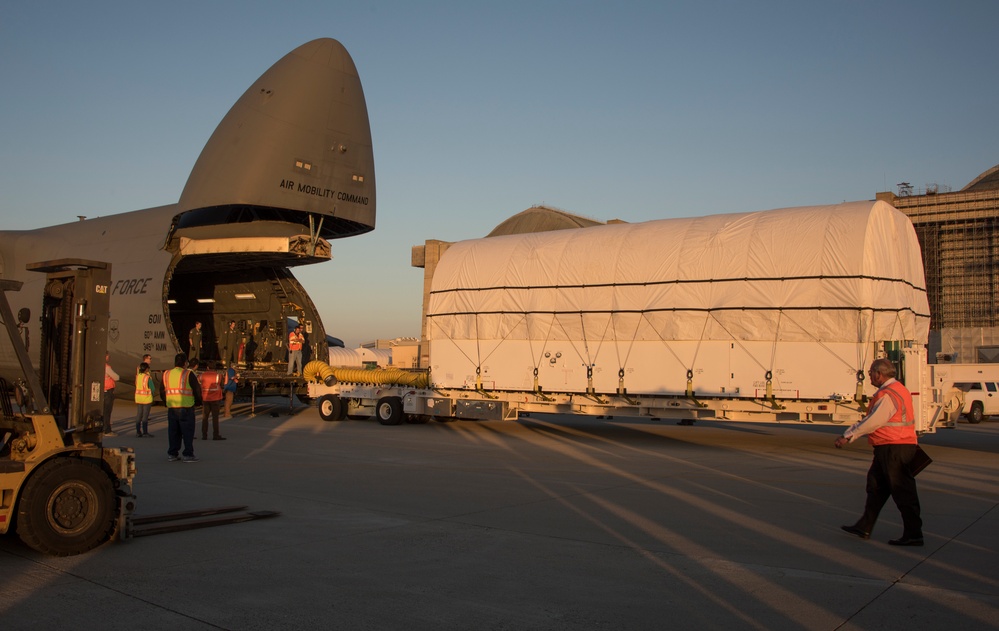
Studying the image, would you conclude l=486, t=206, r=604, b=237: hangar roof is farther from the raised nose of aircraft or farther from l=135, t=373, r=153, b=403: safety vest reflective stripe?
l=135, t=373, r=153, b=403: safety vest reflective stripe

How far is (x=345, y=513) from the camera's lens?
953cm

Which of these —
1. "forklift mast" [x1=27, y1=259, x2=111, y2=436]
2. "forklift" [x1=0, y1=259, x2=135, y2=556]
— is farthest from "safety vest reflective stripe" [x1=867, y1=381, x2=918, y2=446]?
"forklift mast" [x1=27, y1=259, x2=111, y2=436]

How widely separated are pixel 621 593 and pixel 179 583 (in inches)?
132

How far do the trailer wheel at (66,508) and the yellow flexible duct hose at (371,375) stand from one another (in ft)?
46.5

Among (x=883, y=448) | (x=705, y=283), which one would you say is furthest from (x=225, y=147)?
(x=883, y=448)

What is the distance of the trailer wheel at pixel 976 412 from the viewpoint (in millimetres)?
29500

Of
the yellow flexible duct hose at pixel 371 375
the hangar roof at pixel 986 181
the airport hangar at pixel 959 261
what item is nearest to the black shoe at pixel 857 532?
the yellow flexible duct hose at pixel 371 375

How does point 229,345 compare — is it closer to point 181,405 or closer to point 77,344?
point 181,405

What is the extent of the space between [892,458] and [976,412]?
24976mm

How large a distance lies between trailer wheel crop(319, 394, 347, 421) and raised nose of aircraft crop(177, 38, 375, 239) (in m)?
4.74

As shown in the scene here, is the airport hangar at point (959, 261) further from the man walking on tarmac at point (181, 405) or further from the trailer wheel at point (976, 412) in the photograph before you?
the man walking on tarmac at point (181, 405)

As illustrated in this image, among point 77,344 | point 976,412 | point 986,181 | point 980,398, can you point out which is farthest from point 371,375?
point 986,181

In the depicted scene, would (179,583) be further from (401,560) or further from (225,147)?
(225,147)

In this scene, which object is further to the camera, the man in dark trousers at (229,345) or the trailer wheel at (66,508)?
the man in dark trousers at (229,345)
